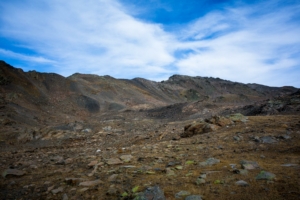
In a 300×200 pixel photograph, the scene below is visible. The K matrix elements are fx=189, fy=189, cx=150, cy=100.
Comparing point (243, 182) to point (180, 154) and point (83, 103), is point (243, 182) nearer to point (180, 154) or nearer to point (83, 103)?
point (180, 154)

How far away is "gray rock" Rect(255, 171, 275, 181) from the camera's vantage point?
13.2 ft

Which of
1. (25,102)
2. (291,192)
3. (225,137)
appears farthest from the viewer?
(25,102)

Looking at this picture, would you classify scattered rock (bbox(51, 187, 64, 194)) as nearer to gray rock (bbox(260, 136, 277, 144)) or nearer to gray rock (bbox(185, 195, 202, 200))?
gray rock (bbox(185, 195, 202, 200))

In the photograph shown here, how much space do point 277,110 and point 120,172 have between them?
15898 mm

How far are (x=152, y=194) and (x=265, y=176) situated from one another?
8.16ft

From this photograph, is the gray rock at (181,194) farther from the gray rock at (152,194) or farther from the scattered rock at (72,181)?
the scattered rock at (72,181)

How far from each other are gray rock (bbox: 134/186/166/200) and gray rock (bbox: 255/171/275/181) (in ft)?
7.00

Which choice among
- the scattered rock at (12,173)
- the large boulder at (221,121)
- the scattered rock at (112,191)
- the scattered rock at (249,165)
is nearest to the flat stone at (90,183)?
the scattered rock at (112,191)

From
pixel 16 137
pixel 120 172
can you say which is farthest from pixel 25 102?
pixel 120 172

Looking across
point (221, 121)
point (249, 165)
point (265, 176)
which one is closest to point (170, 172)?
point (249, 165)

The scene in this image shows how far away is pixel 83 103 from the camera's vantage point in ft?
127

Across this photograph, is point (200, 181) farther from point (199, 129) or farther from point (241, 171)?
point (199, 129)

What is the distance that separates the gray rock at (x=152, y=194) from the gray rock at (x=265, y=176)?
213cm

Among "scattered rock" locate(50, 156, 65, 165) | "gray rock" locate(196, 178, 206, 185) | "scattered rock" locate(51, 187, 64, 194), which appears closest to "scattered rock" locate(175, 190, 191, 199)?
"gray rock" locate(196, 178, 206, 185)
